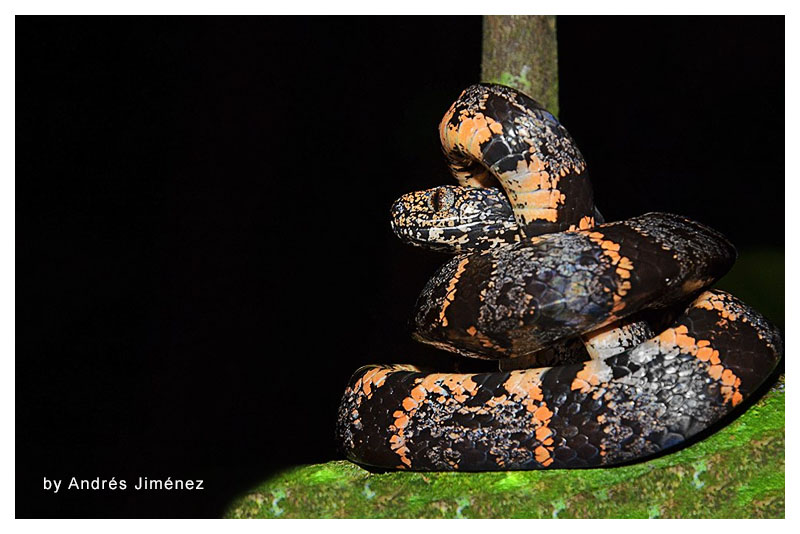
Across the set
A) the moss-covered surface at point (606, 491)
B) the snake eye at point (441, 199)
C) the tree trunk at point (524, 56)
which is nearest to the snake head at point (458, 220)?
the snake eye at point (441, 199)

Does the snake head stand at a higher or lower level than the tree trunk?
lower

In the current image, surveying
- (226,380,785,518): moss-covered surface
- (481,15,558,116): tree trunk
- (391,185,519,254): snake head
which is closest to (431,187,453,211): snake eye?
(391,185,519,254): snake head

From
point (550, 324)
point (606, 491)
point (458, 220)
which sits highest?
point (458, 220)

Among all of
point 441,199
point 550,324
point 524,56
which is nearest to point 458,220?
point 441,199

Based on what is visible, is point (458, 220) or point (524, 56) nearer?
point (458, 220)

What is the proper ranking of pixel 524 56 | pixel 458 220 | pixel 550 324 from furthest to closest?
pixel 524 56 → pixel 458 220 → pixel 550 324

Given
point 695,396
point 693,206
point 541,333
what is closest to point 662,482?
point 695,396

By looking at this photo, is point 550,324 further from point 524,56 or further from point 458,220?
point 524,56

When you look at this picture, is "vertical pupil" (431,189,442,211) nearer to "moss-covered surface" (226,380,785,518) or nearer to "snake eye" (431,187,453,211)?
"snake eye" (431,187,453,211)
